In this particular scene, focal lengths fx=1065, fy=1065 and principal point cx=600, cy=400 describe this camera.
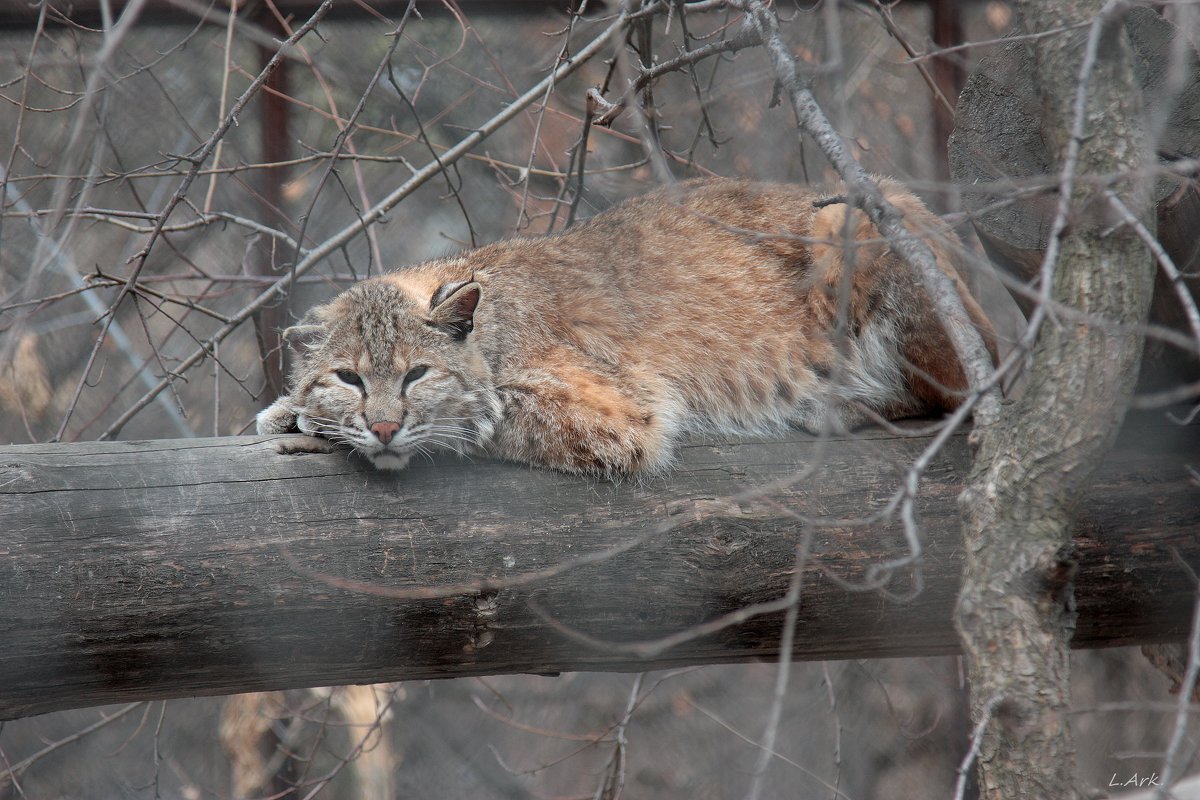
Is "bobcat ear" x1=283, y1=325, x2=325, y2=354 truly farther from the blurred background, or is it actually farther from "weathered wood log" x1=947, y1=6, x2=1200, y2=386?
"weathered wood log" x1=947, y1=6, x2=1200, y2=386

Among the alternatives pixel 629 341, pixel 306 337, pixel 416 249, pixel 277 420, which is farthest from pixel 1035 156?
pixel 416 249

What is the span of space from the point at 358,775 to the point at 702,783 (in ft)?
6.36

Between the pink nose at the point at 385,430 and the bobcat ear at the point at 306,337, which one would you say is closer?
the pink nose at the point at 385,430

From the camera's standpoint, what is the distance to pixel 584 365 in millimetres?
3486

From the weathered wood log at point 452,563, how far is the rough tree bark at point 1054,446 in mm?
570

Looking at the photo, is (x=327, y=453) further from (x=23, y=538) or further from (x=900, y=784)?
(x=900, y=784)

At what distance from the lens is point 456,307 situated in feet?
10.9

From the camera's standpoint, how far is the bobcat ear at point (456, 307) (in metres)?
3.28

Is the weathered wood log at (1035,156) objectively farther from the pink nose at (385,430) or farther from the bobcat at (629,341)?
the pink nose at (385,430)

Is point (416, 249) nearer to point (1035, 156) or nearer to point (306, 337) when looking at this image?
point (306, 337)

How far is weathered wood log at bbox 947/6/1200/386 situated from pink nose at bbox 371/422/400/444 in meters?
1.64

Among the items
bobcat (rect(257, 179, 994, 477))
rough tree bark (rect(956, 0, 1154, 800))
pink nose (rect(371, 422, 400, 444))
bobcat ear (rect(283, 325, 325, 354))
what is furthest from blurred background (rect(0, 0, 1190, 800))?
rough tree bark (rect(956, 0, 1154, 800))

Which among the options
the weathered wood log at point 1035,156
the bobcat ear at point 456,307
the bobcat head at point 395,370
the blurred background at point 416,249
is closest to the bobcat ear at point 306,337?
the bobcat head at point 395,370

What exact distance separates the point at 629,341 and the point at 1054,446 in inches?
67.8
